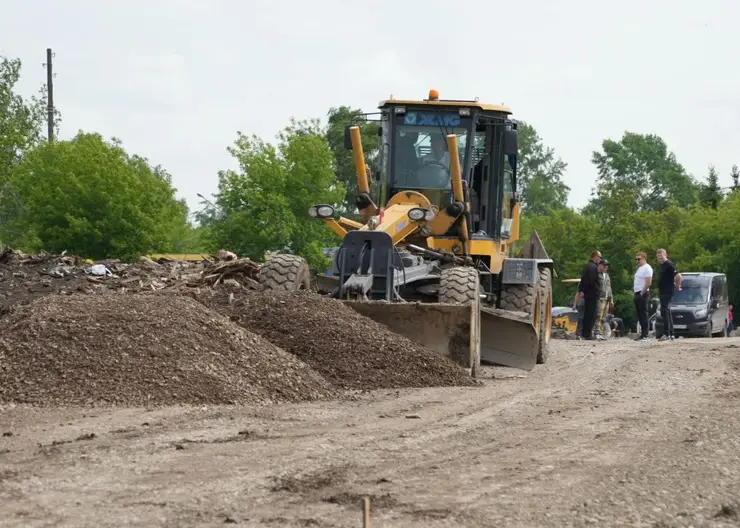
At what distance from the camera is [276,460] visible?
7.49m

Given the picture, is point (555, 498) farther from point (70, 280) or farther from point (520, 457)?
point (70, 280)

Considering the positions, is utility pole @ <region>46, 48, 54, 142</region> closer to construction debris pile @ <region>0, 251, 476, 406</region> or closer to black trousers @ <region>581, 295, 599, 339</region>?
black trousers @ <region>581, 295, 599, 339</region>

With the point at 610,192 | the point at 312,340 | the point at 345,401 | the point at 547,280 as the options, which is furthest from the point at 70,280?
the point at 610,192

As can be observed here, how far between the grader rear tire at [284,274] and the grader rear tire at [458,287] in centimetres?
186

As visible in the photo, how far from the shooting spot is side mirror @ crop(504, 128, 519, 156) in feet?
52.0

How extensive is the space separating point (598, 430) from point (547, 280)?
8.52 m

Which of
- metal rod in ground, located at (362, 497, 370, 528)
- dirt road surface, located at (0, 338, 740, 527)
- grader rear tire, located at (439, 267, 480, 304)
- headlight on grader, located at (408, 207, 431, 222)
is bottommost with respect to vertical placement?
dirt road surface, located at (0, 338, 740, 527)

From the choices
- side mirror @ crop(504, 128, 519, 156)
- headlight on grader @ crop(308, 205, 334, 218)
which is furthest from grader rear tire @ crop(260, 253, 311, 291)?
side mirror @ crop(504, 128, 519, 156)

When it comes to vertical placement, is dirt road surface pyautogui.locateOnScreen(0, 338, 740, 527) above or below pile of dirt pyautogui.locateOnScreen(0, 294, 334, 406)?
below

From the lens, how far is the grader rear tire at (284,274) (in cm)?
1465

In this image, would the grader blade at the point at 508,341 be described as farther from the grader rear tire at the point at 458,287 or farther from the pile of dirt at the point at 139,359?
the pile of dirt at the point at 139,359

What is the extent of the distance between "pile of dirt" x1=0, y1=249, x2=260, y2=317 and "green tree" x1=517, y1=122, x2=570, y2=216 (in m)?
79.5

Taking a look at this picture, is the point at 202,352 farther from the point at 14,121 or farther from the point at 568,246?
the point at 568,246

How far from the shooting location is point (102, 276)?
68.3ft
